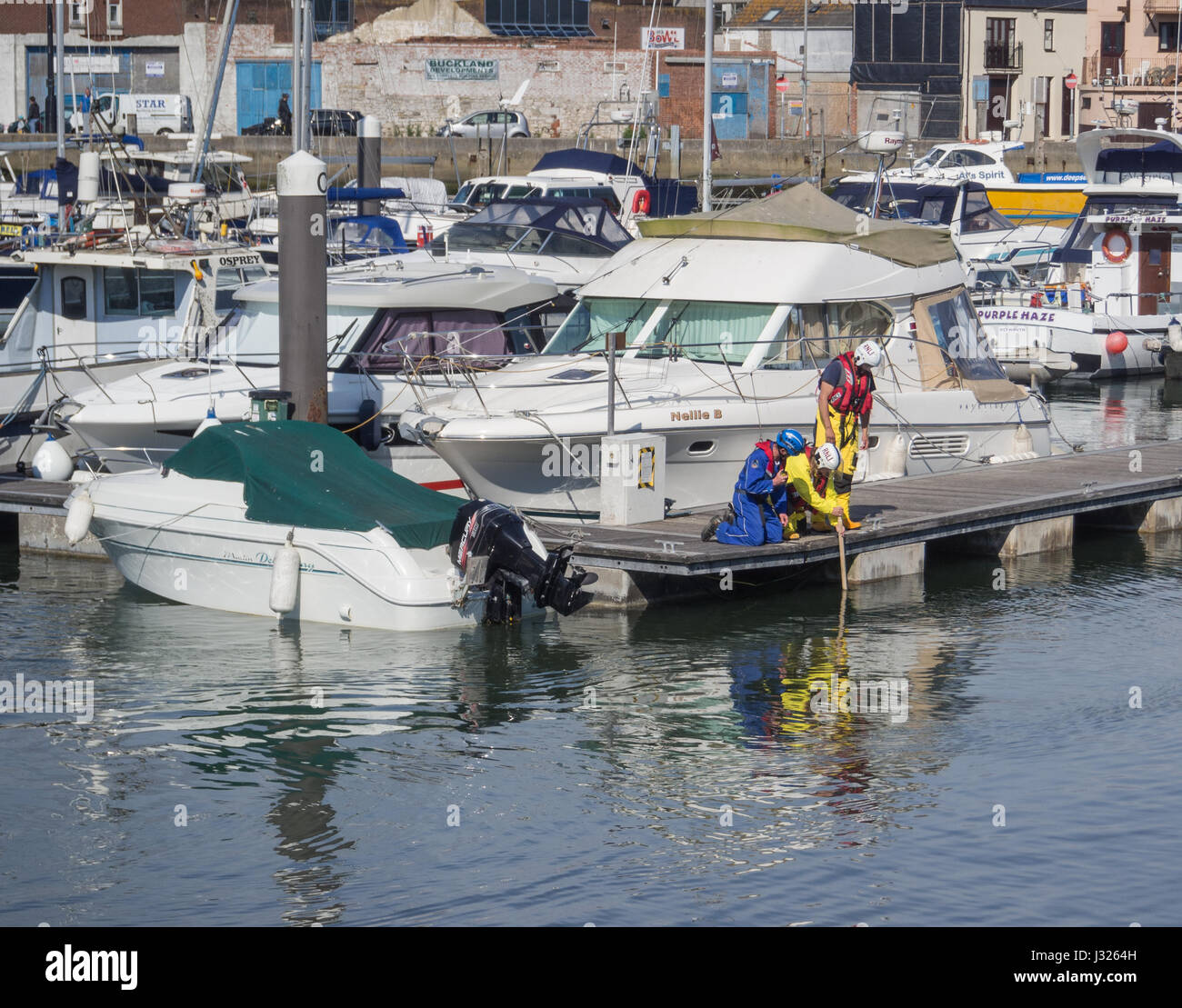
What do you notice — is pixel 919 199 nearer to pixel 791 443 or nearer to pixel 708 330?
pixel 708 330

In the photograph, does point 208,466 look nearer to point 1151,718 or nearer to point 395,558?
point 395,558

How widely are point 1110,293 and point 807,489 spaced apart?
59.5 feet

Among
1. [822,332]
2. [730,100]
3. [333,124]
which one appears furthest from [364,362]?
[730,100]

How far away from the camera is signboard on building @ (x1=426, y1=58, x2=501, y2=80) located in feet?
177

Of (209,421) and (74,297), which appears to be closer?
(209,421)

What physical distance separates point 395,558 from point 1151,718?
16.2ft

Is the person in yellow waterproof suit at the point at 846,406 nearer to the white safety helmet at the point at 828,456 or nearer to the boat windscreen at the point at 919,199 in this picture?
the white safety helmet at the point at 828,456

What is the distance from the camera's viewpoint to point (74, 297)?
59.8 ft

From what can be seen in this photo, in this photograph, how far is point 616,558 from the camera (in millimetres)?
12609

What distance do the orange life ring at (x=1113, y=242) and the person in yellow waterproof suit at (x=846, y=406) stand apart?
18213 millimetres

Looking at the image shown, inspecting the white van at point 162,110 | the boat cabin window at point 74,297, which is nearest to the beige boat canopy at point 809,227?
the boat cabin window at point 74,297

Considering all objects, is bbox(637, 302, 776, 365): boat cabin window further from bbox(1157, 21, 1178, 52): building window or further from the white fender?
bbox(1157, 21, 1178, 52): building window

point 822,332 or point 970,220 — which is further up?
point 970,220

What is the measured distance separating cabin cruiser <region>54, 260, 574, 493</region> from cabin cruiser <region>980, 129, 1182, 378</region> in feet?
38.4
